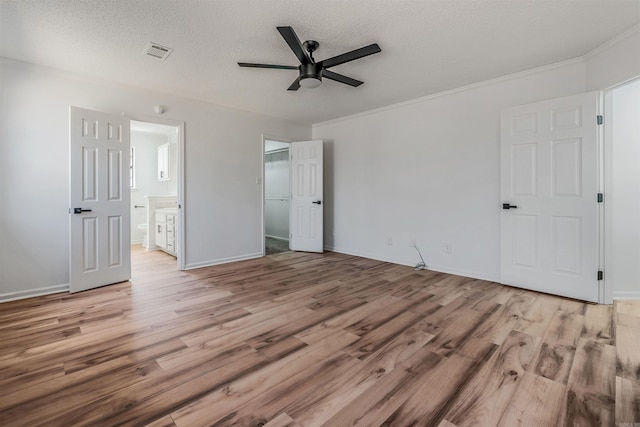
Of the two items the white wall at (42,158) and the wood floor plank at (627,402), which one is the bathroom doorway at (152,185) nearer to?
the white wall at (42,158)

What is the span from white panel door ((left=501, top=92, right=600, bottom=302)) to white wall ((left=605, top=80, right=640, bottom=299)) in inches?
12.0

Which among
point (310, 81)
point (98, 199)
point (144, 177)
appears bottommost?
point (98, 199)

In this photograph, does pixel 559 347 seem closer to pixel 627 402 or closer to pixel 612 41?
pixel 627 402

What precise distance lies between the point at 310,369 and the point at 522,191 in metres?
3.04

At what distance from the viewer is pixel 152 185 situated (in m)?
6.41

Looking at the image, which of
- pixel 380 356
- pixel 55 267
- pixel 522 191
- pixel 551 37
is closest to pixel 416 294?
pixel 380 356

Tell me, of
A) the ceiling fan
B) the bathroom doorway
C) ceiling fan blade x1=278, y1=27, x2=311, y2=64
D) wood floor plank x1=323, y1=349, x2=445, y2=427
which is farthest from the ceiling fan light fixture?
the bathroom doorway

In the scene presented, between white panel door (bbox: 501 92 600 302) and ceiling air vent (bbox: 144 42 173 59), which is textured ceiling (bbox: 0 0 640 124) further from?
white panel door (bbox: 501 92 600 302)

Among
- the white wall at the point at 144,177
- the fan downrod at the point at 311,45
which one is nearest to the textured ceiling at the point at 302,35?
the fan downrod at the point at 311,45

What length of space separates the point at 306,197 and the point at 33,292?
12.6 feet

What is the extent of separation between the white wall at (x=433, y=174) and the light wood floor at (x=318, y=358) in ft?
2.93

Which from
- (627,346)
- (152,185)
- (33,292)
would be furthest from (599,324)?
(152,185)

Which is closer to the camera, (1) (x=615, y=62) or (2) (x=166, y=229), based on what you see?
(1) (x=615, y=62)

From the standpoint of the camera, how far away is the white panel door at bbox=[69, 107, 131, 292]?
3105 millimetres
